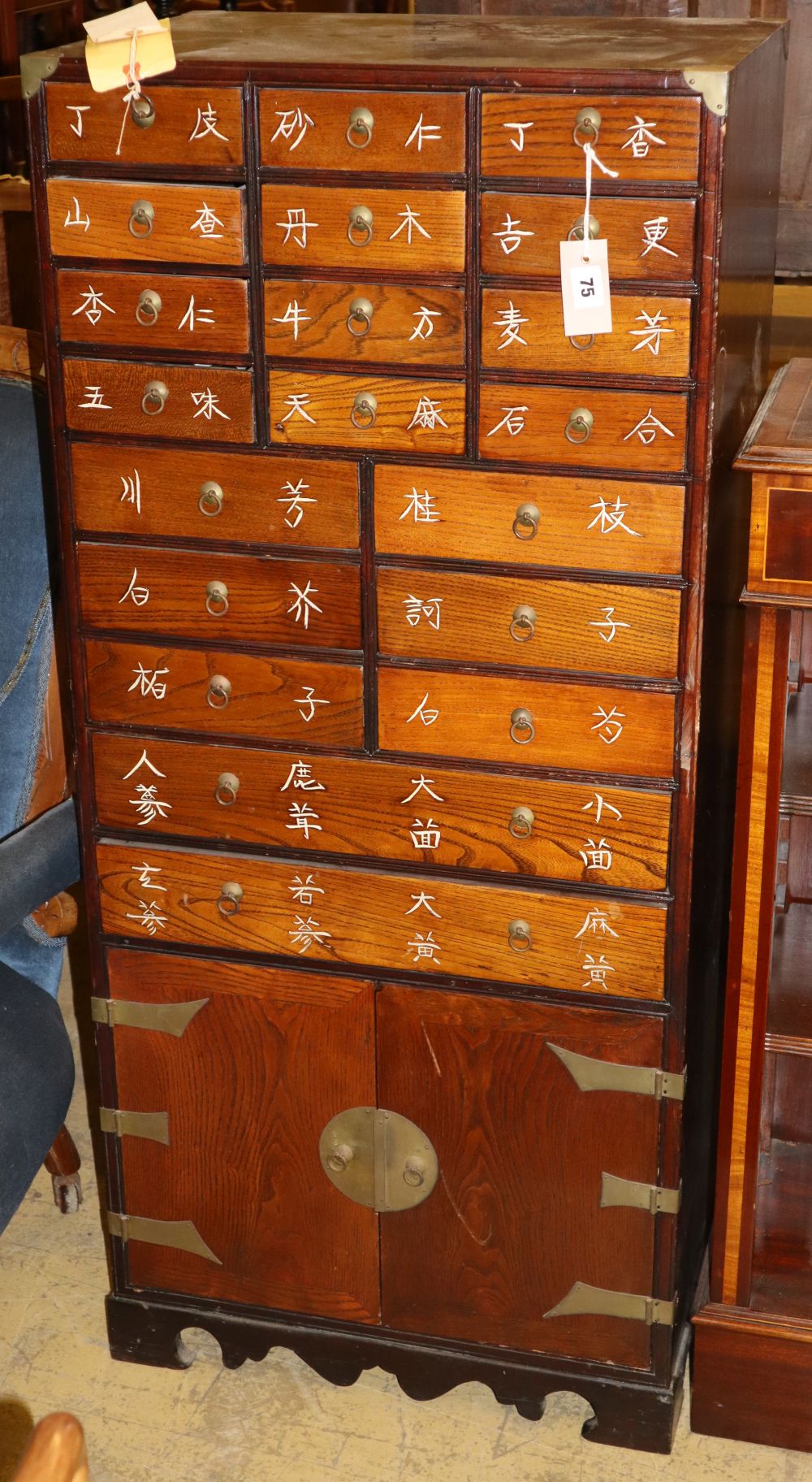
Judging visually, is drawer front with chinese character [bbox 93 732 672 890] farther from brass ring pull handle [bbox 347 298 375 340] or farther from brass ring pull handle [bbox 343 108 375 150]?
brass ring pull handle [bbox 343 108 375 150]

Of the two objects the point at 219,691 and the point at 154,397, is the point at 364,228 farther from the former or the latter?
the point at 219,691

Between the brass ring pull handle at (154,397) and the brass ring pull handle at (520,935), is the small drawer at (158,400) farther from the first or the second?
the brass ring pull handle at (520,935)

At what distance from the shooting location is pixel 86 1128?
9.12ft

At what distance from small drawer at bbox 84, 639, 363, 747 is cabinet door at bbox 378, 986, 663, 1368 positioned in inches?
13.7

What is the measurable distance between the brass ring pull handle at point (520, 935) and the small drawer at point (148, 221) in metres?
0.78

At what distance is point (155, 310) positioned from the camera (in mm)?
1793

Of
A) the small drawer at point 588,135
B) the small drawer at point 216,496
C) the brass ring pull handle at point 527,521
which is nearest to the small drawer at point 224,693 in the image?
the small drawer at point 216,496

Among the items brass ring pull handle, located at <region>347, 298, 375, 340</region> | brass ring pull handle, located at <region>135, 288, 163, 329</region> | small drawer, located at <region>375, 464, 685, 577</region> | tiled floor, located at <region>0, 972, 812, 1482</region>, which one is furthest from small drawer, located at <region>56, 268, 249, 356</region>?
tiled floor, located at <region>0, 972, 812, 1482</region>

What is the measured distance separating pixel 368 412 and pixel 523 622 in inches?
10.7

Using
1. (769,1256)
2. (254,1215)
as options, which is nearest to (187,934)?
(254,1215)

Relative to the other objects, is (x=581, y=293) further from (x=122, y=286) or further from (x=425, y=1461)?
(x=425, y=1461)

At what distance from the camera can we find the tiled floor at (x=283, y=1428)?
2104mm

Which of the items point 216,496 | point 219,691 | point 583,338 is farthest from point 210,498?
point 583,338

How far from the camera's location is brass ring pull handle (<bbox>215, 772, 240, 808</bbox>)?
197 cm
